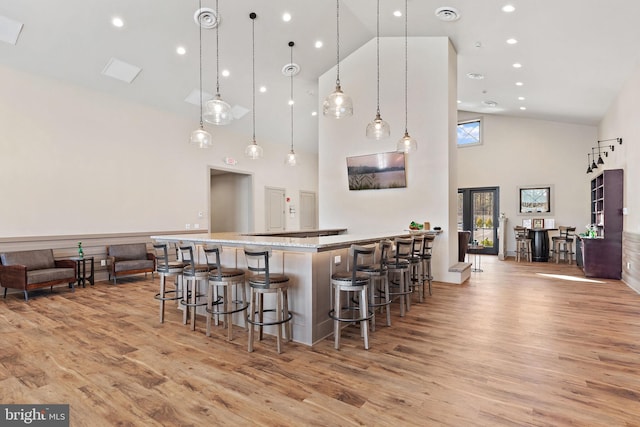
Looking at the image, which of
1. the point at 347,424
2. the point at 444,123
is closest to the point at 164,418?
the point at 347,424

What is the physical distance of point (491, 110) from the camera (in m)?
9.49

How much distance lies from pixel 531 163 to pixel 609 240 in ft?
12.6

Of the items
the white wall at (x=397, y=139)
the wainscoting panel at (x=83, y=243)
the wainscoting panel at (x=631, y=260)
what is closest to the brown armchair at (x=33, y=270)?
the wainscoting panel at (x=83, y=243)

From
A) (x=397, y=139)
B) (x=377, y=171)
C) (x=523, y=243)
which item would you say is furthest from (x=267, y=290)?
(x=523, y=243)

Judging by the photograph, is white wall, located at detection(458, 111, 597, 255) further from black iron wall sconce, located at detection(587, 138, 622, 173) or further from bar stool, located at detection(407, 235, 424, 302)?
bar stool, located at detection(407, 235, 424, 302)

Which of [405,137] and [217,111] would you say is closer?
[217,111]

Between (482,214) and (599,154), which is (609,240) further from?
(482,214)

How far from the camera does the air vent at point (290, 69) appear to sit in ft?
23.9

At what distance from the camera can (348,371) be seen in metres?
2.71

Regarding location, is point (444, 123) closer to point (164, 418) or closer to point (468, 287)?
point (468, 287)

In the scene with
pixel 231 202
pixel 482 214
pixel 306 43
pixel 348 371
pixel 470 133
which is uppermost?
pixel 306 43

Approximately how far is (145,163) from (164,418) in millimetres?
6255

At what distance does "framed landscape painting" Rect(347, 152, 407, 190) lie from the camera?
22.7ft

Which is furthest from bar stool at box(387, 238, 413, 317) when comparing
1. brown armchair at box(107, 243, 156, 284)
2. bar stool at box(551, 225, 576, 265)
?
bar stool at box(551, 225, 576, 265)
